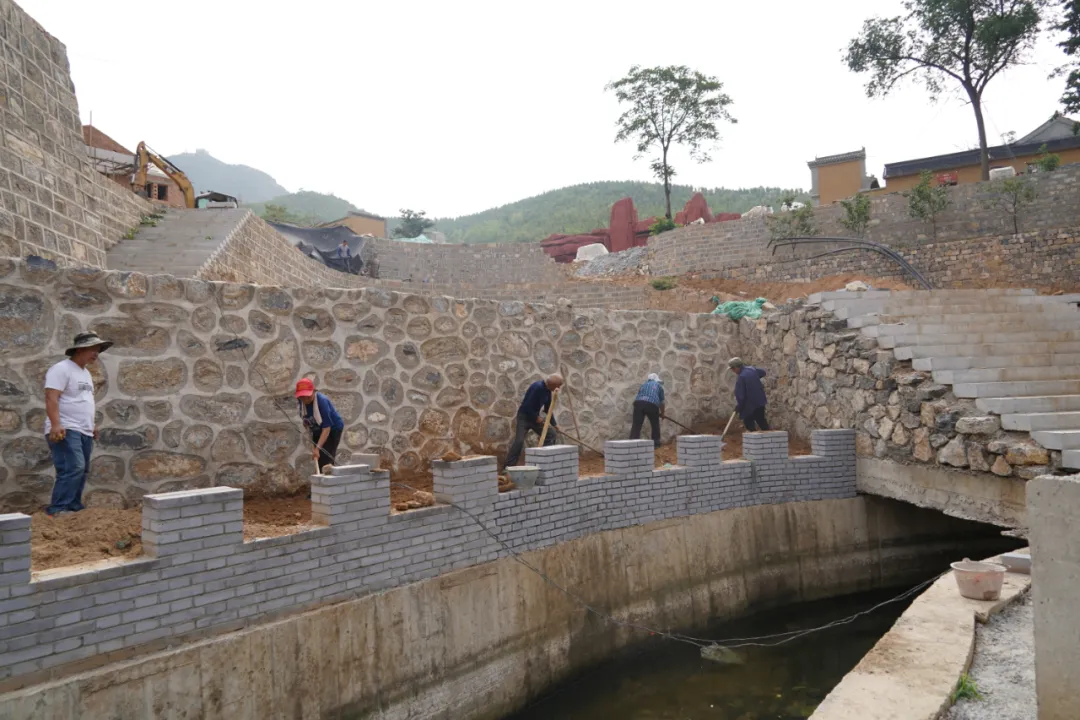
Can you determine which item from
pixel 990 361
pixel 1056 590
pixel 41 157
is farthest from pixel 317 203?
pixel 1056 590

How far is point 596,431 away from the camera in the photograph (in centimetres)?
888

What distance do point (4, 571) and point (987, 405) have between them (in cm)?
822

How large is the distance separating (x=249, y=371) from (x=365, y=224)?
3073 centimetres

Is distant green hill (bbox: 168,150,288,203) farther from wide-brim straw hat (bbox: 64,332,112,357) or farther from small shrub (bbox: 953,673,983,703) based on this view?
small shrub (bbox: 953,673,983,703)

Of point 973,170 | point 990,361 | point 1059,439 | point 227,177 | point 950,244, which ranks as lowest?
point 1059,439

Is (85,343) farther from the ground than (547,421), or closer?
farther from the ground

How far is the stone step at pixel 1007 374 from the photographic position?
770cm

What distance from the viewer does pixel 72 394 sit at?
453 centimetres

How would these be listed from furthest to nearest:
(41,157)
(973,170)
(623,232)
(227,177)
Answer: (227,177) → (623,232) → (973,170) → (41,157)

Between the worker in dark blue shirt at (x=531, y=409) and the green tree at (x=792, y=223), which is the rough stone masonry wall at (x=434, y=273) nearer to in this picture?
the worker in dark blue shirt at (x=531, y=409)

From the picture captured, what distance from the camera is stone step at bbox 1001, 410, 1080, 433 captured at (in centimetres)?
678

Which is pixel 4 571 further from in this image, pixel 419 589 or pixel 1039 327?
pixel 1039 327

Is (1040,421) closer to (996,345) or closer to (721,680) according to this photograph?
(996,345)

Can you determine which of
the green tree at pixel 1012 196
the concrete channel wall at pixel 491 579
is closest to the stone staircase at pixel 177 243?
the concrete channel wall at pixel 491 579
